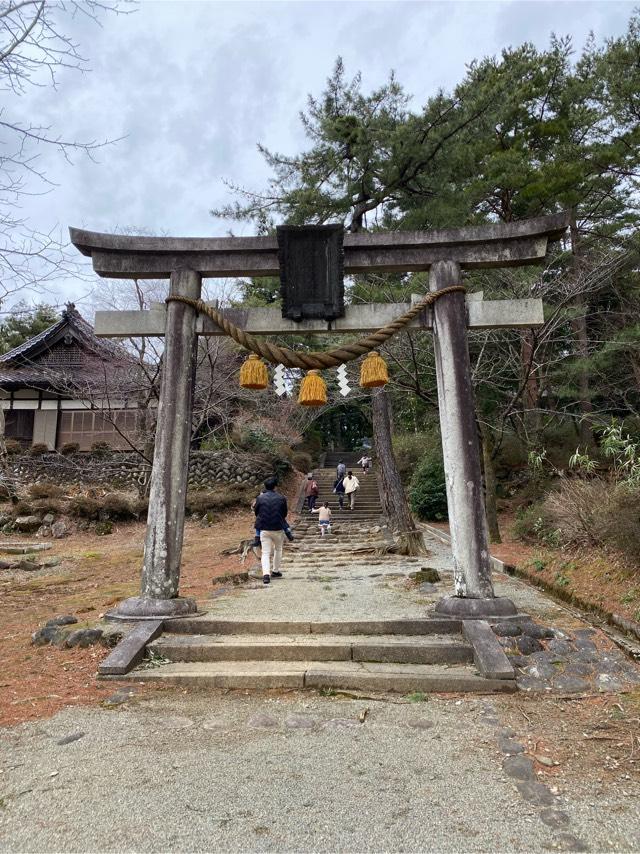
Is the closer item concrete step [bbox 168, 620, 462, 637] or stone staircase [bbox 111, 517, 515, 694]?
stone staircase [bbox 111, 517, 515, 694]

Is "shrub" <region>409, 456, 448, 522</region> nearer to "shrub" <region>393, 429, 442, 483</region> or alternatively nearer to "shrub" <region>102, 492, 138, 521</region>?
"shrub" <region>393, 429, 442, 483</region>

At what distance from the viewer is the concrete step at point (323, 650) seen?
4.77 metres

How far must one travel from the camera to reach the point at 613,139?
14.7 m

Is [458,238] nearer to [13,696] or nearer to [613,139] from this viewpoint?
[13,696]

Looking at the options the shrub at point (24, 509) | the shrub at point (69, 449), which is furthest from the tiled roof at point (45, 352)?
the shrub at point (24, 509)

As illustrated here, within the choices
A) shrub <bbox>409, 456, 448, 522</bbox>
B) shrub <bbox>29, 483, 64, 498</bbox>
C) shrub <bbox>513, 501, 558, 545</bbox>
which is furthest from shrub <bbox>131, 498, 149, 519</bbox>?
shrub <bbox>513, 501, 558, 545</bbox>

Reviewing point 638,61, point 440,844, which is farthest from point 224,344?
point 440,844

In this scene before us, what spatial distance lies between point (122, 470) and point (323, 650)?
59.9 ft

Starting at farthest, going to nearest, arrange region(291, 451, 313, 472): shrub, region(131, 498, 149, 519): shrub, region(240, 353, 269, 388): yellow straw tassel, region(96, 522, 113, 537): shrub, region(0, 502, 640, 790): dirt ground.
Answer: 1. region(291, 451, 313, 472): shrub
2. region(131, 498, 149, 519): shrub
3. region(96, 522, 113, 537): shrub
4. region(240, 353, 269, 388): yellow straw tassel
5. region(0, 502, 640, 790): dirt ground

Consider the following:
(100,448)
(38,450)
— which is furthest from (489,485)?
(38,450)

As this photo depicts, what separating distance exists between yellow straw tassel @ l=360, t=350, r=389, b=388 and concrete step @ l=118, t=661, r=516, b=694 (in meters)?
3.03

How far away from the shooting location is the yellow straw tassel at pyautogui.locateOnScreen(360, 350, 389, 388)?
6.20 meters

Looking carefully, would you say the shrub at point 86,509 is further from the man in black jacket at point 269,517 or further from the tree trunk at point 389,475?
the man in black jacket at point 269,517

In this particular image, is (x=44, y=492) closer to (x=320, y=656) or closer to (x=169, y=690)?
(x=169, y=690)
